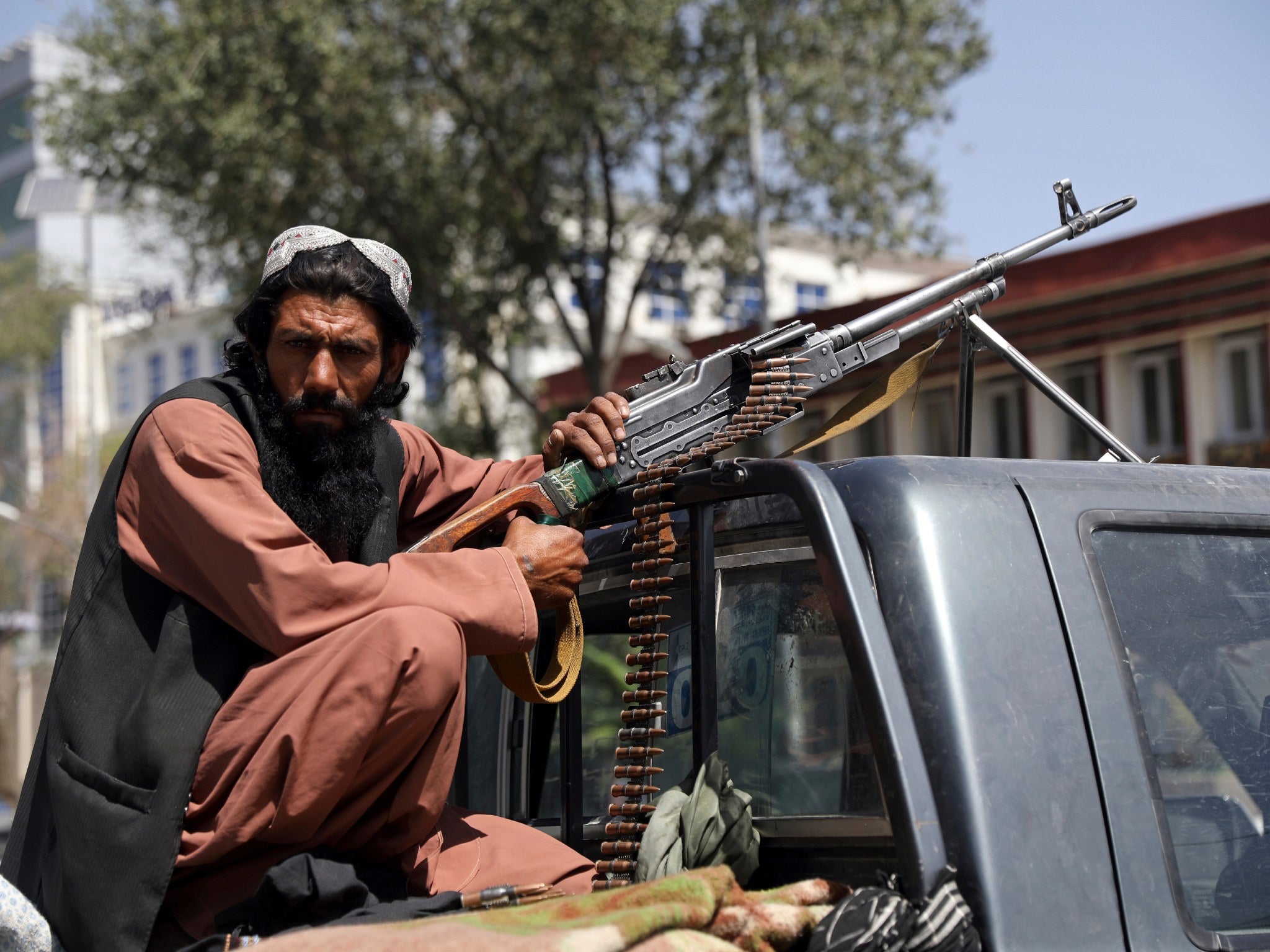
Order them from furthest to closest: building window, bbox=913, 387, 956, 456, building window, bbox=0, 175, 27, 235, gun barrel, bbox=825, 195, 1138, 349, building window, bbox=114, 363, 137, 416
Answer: building window, bbox=0, 175, 27, 235 < building window, bbox=114, 363, 137, 416 < building window, bbox=913, 387, 956, 456 < gun barrel, bbox=825, 195, 1138, 349

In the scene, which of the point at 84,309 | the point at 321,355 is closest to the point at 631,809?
the point at 321,355

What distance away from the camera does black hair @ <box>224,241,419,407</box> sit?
2.77 meters

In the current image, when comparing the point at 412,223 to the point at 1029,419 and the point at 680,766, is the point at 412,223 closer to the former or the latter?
the point at 1029,419

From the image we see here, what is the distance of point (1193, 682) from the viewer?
2049 millimetres

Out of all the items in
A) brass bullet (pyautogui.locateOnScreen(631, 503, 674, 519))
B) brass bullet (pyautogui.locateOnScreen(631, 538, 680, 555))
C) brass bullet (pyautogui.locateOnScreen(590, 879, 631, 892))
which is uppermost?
brass bullet (pyautogui.locateOnScreen(631, 503, 674, 519))

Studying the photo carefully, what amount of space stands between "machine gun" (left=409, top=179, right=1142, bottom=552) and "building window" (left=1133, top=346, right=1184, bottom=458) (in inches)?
572

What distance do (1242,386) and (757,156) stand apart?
6.59m

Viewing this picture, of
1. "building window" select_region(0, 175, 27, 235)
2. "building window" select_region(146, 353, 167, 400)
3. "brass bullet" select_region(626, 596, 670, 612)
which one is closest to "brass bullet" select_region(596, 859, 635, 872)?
"brass bullet" select_region(626, 596, 670, 612)

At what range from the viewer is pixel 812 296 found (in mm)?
34219

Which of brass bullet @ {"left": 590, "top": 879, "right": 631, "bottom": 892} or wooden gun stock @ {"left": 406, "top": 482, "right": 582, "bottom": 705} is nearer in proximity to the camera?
brass bullet @ {"left": 590, "top": 879, "right": 631, "bottom": 892}

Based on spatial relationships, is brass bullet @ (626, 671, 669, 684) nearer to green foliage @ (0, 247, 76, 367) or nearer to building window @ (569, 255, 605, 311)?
building window @ (569, 255, 605, 311)

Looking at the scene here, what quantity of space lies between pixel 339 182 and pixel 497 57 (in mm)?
2369

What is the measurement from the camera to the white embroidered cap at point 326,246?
2.81 metres

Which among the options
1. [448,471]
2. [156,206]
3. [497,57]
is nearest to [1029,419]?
[497,57]
